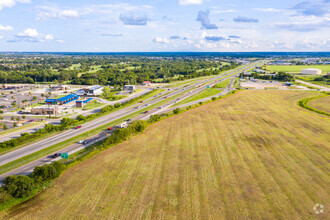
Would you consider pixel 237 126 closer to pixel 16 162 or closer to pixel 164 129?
pixel 164 129

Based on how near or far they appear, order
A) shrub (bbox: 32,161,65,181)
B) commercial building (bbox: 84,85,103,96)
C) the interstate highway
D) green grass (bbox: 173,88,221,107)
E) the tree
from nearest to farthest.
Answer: the tree < shrub (bbox: 32,161,65,181) < the interstate highway < green grass (bbox: 173,88,221,107) < commercial building (bbox: 84,85,103,96)

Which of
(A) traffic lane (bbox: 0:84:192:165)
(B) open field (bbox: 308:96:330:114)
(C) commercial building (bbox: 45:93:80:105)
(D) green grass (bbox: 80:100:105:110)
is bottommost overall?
(A) traffic lane (bbox: 0:84:192:165)

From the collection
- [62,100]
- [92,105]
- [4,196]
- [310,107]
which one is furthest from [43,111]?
[310,107]

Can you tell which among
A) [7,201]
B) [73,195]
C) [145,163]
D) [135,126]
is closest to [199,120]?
[135,126]

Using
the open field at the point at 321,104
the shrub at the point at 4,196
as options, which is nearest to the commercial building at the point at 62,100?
the shrub at the point at 4,196

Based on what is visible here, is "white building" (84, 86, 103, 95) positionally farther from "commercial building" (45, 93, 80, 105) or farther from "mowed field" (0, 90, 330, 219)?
"mowed field" (0, 90, 330, 219)

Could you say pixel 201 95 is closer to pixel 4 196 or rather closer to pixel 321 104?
pixel 321 104

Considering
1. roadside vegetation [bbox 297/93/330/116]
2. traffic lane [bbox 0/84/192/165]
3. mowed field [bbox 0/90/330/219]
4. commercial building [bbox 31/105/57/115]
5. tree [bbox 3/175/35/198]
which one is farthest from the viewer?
commercial building [bbox 31/105/57/115]

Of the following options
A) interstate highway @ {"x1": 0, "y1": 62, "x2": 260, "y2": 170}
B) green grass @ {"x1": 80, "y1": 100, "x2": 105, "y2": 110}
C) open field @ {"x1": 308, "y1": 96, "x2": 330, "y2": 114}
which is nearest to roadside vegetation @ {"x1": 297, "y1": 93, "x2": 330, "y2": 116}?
open field @ {"x1": 308, "y1": 96, "x2": 330, "y2": 114}
